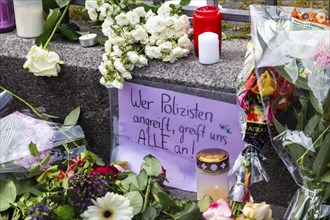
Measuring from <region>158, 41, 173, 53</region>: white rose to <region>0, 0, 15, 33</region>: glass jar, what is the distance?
61cm

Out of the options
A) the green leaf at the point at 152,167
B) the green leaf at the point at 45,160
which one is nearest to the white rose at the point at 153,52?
the green leaf at the point at 152,167

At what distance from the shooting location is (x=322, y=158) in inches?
55.7

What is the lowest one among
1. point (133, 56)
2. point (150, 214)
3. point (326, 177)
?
point (150, 214)

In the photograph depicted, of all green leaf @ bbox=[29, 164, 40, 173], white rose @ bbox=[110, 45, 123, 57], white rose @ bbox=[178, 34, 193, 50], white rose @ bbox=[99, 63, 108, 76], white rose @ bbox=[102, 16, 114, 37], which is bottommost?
green leaf @ bbox=[29, 164, 40, 173]

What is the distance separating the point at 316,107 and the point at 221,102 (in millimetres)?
357

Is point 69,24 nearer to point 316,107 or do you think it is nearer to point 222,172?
point 222,172

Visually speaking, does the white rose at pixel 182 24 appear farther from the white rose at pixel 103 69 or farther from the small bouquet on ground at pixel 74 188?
the small bouquet on ground at pixel 74 188

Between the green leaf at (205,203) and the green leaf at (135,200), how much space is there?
13cm

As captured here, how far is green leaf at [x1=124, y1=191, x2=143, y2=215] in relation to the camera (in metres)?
1.58

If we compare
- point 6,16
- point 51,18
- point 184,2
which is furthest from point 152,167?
point 6,16

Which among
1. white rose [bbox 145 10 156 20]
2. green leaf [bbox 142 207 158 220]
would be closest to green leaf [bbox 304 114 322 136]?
green leaf [bbox 142 207 158 220]

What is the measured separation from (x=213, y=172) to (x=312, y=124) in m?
0.29

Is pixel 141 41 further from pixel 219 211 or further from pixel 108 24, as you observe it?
pixel 219 211

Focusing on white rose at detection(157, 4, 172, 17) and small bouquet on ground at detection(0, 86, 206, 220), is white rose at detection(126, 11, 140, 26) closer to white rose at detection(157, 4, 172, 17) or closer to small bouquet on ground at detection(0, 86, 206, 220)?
white rose at detection(157, 4, 172, 17)
